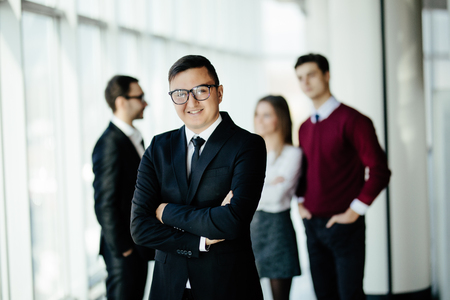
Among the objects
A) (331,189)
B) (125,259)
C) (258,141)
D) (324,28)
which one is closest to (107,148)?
(125,259)

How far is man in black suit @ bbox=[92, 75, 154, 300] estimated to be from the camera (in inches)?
86.7

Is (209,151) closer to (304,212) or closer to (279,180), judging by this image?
(279,180)

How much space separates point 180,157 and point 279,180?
1.12 meters

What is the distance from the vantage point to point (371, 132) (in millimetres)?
2740

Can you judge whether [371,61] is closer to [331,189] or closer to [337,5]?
[337,5]

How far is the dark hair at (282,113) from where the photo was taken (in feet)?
8.38

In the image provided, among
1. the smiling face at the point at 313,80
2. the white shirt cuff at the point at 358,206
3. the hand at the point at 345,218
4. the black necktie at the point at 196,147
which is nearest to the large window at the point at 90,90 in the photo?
the black necktie at the point at 196,147

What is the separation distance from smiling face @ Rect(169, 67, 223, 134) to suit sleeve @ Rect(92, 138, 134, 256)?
782 millimetres

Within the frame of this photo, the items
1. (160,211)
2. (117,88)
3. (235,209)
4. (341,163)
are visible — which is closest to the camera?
(235,209)

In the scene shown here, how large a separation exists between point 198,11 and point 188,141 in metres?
1.22

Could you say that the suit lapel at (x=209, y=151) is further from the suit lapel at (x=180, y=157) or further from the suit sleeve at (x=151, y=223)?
the suit sleeve at (x=151, y=223)

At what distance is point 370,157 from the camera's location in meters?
2.71

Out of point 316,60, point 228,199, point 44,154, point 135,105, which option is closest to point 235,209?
point 228,199

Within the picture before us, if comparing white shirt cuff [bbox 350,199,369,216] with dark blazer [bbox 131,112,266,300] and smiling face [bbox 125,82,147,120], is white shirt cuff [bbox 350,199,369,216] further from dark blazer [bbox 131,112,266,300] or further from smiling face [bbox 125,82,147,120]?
smiling face [bbox 125,82,147,120]
